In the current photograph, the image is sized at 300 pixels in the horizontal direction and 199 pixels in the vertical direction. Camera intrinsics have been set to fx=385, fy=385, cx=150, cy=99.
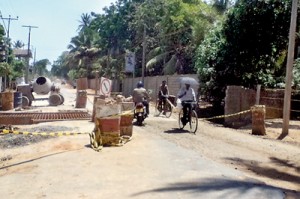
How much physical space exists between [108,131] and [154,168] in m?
2.69

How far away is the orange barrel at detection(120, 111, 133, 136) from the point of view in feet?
34.8

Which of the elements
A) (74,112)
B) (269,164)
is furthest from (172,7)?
(269,164)

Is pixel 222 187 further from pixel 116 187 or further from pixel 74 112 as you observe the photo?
pixel 74 112

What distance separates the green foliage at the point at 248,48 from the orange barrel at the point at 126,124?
9.68m

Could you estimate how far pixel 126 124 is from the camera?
1070cm

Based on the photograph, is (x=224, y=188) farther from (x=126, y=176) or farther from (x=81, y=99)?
(x=81, y=99)

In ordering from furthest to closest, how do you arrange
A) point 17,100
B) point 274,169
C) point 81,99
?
point 81,99 < point 17,100 < point 274,169

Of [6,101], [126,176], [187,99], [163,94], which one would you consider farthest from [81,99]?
[126,176]

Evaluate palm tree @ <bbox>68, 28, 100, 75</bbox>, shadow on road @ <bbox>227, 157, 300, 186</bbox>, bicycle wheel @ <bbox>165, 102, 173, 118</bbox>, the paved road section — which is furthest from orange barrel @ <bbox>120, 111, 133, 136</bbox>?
palm tree @ <bbox>68, 28, 100, 75</bbox>

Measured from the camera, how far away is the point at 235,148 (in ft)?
34.3

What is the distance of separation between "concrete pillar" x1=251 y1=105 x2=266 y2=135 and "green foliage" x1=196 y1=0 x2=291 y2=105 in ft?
17.5

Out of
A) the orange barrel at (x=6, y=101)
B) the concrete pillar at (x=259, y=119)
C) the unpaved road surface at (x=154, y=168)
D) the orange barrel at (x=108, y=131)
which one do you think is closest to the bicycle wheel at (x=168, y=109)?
the concrete pillar at (x=259, y=119)

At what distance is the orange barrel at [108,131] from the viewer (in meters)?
9.74

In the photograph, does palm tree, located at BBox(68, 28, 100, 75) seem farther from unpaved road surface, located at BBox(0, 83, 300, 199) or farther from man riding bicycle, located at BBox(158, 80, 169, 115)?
unpaved road surface, located at BBox(0, 83, 300, 199)
